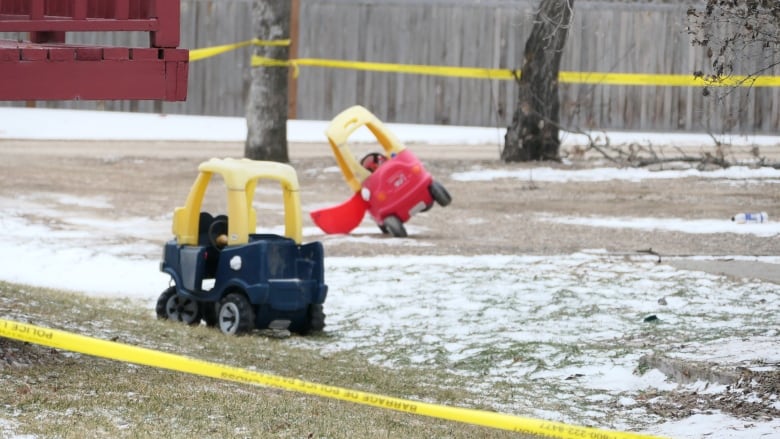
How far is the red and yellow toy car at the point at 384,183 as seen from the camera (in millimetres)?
15188

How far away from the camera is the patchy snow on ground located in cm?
866

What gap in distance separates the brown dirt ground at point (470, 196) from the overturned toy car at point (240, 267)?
370cm

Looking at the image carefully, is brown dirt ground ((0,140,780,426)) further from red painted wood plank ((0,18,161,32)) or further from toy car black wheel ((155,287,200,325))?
red painted wood plank ((0,18,161,32))

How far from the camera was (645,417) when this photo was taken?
7.98 m

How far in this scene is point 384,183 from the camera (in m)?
15.3

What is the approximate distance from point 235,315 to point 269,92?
12082 millimetres

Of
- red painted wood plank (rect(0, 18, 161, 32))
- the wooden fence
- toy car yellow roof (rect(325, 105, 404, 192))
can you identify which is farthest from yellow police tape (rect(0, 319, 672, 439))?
the wooden fence

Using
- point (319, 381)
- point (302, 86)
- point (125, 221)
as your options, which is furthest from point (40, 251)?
point (302, 86)

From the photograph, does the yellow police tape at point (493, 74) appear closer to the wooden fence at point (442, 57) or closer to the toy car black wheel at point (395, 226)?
the wooden fence at point (442, 57)

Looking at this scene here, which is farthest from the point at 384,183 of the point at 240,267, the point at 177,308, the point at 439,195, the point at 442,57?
the point at 442,57

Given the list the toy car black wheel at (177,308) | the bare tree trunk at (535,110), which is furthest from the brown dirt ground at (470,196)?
the toy car black wheel at (177,308)

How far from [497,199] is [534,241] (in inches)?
160

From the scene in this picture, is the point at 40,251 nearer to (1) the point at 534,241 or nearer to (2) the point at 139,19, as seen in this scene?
(1) the point at 534,241

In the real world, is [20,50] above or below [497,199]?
above
